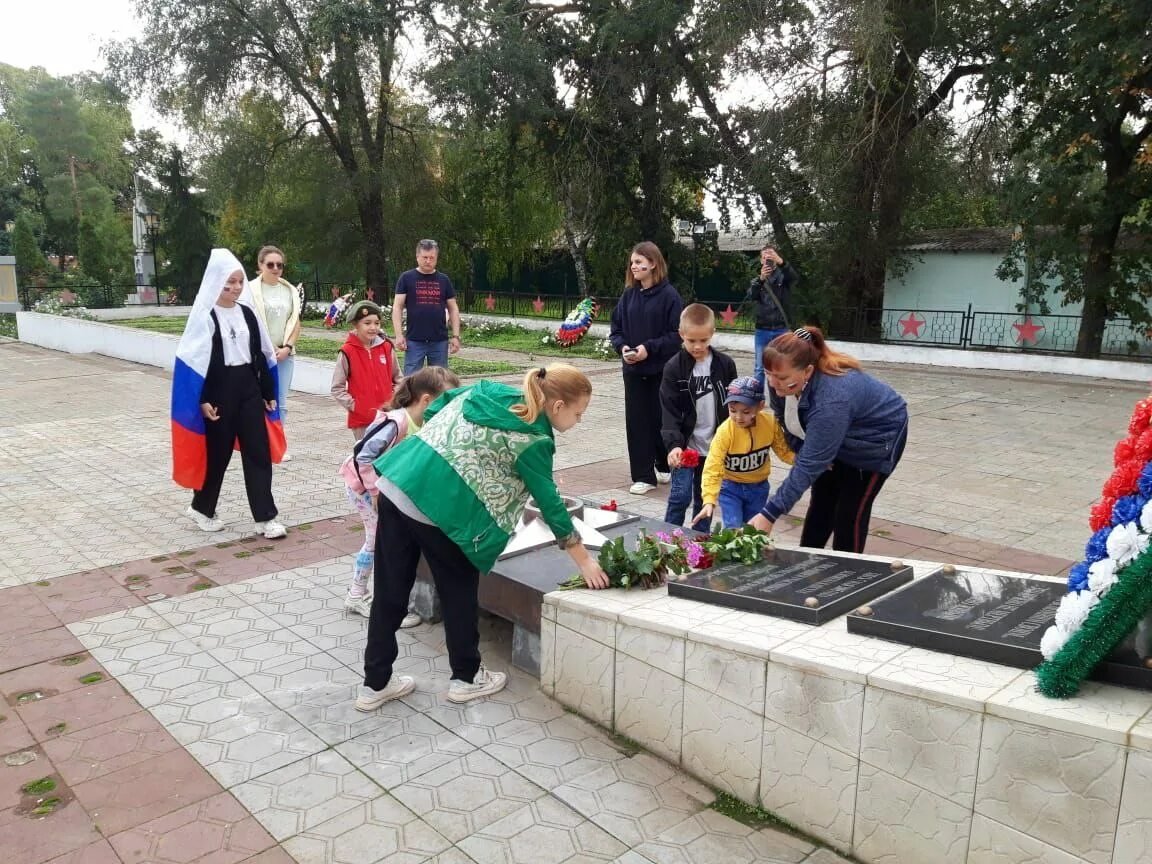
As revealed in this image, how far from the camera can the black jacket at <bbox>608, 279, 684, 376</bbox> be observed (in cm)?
634

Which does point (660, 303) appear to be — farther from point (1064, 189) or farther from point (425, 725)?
point (1064, 189)

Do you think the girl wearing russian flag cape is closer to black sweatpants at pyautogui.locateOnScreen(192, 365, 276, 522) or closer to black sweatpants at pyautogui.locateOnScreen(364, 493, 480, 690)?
black sweatpants at pyautogui.locateOnScreen(192, 365, 276, 522)

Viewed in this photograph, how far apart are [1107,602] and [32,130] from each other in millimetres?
62555

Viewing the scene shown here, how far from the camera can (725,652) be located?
9.11 ft

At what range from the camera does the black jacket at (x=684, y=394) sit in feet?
16.3

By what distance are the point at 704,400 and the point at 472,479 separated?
7.22ft

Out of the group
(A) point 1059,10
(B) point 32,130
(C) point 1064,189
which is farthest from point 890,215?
(B) point 32,130

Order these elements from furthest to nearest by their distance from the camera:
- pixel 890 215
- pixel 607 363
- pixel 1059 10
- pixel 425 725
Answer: pixel 890 215, pixel 607 363, pixel 1059 10, pixel 425 725

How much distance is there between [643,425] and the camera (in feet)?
22.0

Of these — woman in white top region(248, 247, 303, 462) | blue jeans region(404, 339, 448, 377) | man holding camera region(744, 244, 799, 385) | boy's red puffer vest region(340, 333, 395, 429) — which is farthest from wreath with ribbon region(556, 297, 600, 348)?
boy's red puffer vest region(340, 333, 395, 429)

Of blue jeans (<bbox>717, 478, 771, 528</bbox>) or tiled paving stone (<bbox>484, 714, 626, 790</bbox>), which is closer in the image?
tiled paving stone (<bbox>484, 714, 626, 790</bbox>)

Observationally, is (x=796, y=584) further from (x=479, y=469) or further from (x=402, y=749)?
(x=402, y=749)

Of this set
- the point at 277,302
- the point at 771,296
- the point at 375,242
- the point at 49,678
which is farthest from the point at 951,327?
the point at 375,242

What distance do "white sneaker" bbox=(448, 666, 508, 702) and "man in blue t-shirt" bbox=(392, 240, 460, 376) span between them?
15.6 ft
